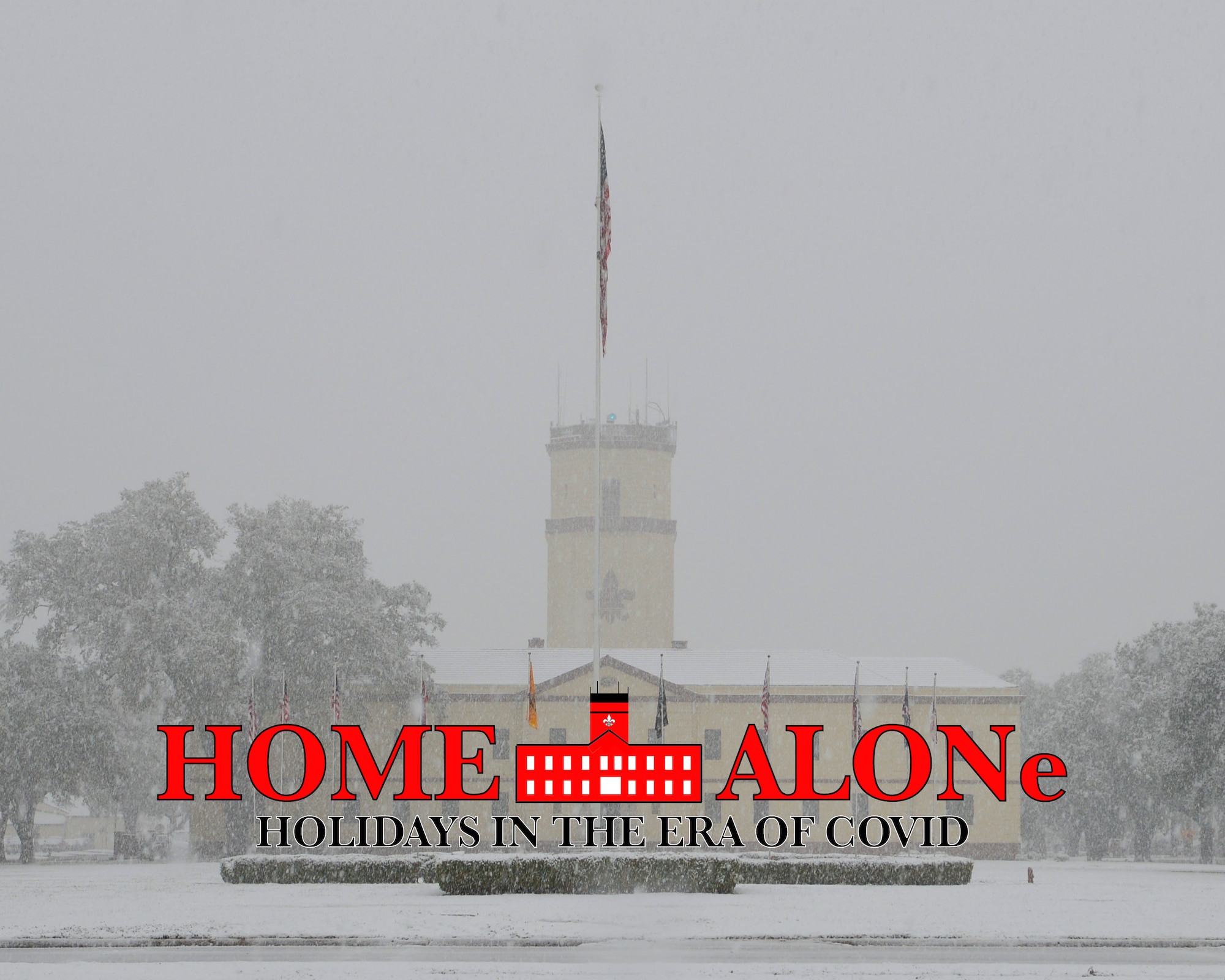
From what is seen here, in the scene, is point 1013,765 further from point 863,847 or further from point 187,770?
point 187,770

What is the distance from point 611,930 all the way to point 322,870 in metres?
18.9

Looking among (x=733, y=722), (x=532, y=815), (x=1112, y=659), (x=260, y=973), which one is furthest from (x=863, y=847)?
(x=260, y=973)

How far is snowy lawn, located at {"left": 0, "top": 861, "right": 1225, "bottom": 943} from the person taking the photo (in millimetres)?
Result: 27828

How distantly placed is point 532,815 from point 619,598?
20338 mm

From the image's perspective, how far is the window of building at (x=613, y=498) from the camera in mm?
89438

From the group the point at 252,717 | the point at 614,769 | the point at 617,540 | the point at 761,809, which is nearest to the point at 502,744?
the point at 761,809

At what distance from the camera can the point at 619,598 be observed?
88.2 meters

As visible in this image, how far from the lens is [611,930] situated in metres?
28.0

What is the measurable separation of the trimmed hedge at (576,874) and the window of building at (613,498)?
5096 cm

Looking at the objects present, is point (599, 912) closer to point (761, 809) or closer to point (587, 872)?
point (587, 872)

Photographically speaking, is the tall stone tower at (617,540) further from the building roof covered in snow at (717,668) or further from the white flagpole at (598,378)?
the white flagpole at (598,378)

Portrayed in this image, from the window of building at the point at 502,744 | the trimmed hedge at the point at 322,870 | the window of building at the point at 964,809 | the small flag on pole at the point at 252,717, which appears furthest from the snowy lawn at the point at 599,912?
the window of building at the point at 502,744

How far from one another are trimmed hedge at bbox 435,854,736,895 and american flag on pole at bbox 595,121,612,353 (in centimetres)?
1227

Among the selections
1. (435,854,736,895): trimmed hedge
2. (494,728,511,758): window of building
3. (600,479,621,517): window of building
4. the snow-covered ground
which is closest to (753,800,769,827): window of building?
(494,728,511,758): window of building
